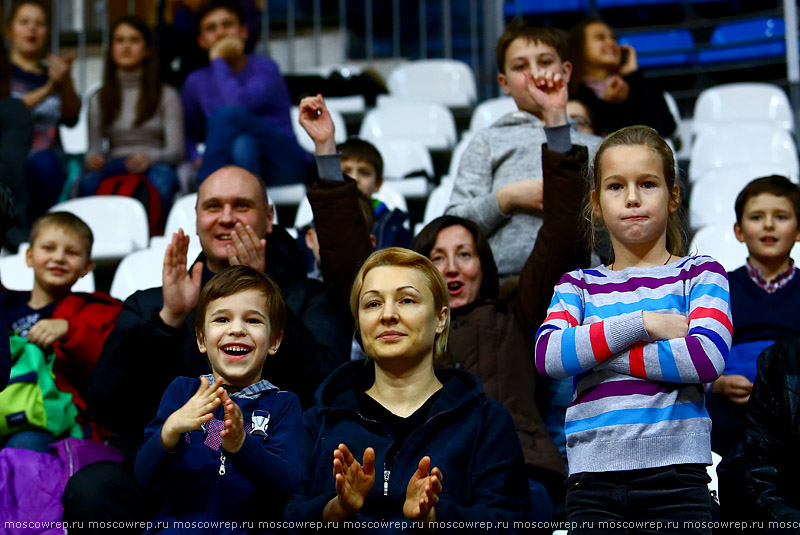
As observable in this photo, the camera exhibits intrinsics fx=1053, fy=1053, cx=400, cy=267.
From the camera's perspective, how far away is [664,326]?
6.14 feet

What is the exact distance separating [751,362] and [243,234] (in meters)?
1.37

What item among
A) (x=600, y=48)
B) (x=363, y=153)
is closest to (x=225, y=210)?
(x=363, y=153)

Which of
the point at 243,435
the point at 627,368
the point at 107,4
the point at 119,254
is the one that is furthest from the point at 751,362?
the point at 107,4

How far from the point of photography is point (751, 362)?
2.78 metres

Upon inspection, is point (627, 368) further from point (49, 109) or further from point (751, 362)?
point (49, 109)

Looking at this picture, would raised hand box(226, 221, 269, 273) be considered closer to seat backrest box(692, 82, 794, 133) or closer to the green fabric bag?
the green fabric bag

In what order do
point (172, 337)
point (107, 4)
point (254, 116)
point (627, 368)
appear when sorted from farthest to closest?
point (107, 4), point (254, 116), point (172, 337), point (627, 368)

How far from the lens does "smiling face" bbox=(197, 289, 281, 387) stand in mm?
2246

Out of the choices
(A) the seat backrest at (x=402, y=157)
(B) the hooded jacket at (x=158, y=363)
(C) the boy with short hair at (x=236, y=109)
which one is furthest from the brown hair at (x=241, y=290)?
(A) the seat backrest at (x=402, y=157)

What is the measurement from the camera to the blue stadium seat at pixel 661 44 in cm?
632

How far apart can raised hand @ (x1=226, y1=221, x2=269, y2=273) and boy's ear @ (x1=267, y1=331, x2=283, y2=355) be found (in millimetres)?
274

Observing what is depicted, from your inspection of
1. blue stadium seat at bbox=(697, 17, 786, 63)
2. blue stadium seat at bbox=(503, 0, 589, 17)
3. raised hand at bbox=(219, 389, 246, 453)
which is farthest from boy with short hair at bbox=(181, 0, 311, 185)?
blue stadium seat at bbox=(697, 17, 786, 63)

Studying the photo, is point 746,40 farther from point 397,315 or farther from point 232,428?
point 232,428

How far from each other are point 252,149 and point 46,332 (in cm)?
165
